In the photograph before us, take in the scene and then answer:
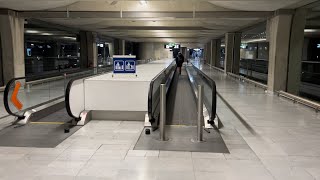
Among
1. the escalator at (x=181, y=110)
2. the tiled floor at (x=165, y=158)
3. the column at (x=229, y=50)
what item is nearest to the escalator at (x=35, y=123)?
the tiled floor at (x=165, y=158)

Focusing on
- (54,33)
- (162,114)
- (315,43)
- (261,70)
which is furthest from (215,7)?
(261,70)

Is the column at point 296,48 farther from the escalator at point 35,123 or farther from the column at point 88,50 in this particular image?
the column at point 88,50

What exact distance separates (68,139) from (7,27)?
1028cm

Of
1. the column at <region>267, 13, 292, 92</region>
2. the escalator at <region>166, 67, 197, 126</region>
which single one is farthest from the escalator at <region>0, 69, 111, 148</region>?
the column at <region>267, 13, 292, 92</region>

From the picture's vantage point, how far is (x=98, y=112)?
788 cm

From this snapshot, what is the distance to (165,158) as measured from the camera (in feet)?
16.3

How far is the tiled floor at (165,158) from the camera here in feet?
14.1

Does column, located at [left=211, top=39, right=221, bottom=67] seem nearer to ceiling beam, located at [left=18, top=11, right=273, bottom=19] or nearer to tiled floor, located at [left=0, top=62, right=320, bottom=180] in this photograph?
ceiling beam, located at [left=18, top=11, right=273, bottom=19]

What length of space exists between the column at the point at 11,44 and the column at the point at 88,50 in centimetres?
1248

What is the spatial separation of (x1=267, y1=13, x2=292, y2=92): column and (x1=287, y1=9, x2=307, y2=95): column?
7.0 inches

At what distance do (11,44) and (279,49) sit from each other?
12472 mm

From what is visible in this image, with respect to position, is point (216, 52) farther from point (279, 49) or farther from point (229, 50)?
point (279, 49)

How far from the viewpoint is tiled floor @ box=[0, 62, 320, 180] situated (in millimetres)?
4312

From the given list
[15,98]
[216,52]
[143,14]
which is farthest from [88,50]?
[15,98]
